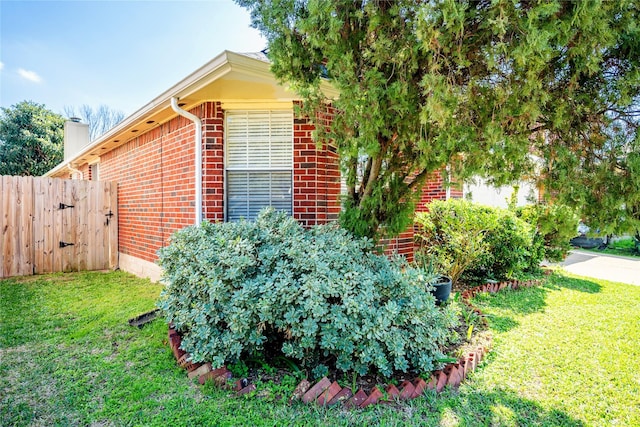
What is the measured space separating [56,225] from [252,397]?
726 centimetres

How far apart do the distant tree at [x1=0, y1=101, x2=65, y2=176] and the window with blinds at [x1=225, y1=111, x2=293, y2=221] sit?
1764 cm

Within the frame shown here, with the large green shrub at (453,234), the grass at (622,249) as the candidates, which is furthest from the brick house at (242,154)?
the grass at (622,249)

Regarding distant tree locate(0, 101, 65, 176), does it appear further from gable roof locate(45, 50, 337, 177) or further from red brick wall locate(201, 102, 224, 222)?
red brick wall locate(201, 102, 224, 222)

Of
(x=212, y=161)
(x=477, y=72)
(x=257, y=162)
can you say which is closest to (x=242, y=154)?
(x=257, y=162)

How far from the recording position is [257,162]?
485cm

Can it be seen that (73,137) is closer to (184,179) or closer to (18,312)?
(18,312)

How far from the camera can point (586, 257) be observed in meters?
10.2

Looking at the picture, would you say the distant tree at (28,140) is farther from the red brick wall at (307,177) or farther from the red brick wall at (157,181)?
the red brick wall at (307,177)

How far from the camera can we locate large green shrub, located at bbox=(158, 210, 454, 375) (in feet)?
8.78

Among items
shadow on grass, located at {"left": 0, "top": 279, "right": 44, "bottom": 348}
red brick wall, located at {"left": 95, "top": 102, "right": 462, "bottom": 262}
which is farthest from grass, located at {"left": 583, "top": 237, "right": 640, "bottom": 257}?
shadow on grass, located at {"left": 0, "top": 279, "right": 44, "bottom": 348}

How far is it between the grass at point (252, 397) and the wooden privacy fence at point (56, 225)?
260 centimetres

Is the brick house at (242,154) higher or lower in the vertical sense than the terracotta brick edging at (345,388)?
higher

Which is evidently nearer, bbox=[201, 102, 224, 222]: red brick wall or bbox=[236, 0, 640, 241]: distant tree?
bbox=[236, 0, 640, 241]: distant tree

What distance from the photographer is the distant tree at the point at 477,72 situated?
219 centimetres
